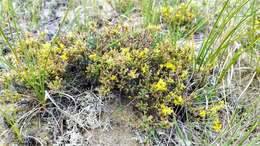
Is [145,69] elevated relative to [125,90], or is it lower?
elevated

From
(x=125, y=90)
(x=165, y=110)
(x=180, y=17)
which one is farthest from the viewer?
(x=180, y=17)

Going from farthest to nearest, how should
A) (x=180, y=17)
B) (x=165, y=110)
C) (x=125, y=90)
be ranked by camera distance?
(x=180, y=17)
(x=125, y=90)
(x=165, y=110)

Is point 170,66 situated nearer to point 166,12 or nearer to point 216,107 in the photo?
point 216,107

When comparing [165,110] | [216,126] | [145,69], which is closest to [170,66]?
[145,69]

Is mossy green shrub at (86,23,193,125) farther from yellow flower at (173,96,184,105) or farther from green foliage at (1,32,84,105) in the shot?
green foliage at (1,32,84,105)

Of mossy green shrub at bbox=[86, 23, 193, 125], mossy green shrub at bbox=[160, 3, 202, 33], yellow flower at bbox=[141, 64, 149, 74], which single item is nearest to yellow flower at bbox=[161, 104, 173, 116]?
mossy green shrub at bbox=[86, 23, 193, 125]

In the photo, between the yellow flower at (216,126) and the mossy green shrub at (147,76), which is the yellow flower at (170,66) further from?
the yellow flower at (216,126)

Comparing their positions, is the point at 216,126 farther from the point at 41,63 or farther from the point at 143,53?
the point at 41,63

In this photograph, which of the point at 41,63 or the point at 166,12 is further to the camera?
the point at 166,12

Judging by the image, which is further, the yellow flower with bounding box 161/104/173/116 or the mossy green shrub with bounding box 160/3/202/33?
the mossy green shrub with bounding box 160/3/202/33

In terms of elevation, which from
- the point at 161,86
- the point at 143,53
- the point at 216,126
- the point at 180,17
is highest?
the point at 180,17

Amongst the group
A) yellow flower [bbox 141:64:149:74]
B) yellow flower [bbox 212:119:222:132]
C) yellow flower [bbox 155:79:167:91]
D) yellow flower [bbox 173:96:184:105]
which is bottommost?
yellow flower [bbox 212:119:222:132]

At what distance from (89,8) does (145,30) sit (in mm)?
530

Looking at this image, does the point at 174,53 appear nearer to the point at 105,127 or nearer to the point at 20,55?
the point at 105,127
